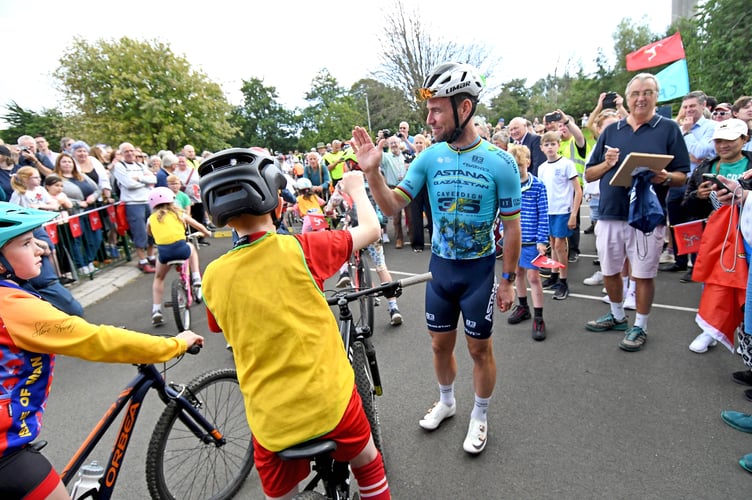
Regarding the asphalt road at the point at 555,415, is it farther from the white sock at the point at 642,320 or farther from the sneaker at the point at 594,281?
the sneaker at the point at 594,281

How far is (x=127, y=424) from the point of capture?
213cm

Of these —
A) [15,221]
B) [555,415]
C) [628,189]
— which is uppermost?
[15,221]

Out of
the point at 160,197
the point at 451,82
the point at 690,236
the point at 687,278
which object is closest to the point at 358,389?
the point at 451,82

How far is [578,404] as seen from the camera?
3.19 metres

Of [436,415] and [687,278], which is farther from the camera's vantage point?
[687,278]

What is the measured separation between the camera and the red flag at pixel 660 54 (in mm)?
7270

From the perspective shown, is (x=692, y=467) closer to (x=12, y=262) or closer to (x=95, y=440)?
(x=95, y=440)

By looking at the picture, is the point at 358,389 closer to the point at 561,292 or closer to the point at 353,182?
the point at 353,182

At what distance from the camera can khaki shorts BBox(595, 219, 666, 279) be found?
374 cm

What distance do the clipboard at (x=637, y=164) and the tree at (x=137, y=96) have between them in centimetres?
1972

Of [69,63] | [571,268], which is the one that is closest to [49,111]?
[69,63]

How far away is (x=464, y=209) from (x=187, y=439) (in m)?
2.52

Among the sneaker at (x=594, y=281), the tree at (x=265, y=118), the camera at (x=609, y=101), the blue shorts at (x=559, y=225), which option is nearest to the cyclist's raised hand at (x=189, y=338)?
the blue shorts at (x=559, y=225)

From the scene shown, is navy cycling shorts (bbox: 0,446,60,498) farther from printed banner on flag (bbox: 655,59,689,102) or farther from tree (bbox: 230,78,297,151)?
tree (bbox: 230,78,297,151)
